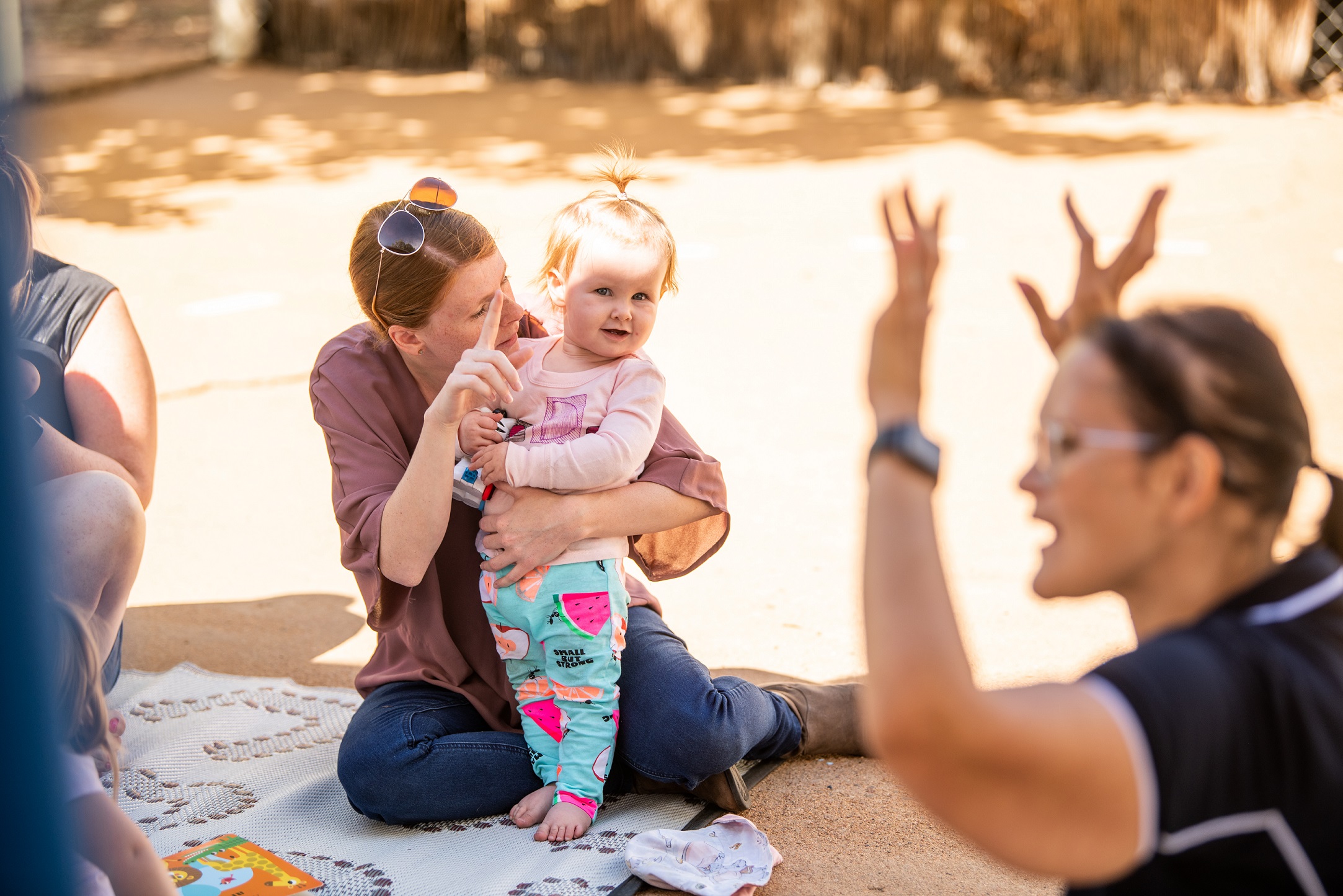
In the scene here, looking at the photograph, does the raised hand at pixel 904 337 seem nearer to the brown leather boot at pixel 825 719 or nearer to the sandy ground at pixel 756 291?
the sandy ground at pixel 756 291

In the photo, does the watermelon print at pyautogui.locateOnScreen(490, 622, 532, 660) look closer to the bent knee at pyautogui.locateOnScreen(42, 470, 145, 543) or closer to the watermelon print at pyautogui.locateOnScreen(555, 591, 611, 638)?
the watermelon print at pyautogui.locateOnScreen(555, 591, 611, 638)

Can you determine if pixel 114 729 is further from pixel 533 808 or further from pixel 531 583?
pixel 531 583

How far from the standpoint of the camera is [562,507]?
2457 mm

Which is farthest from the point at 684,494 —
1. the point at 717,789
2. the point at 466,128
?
the point at 466,128

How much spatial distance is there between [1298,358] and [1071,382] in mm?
4904

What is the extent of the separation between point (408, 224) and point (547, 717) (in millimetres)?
1033

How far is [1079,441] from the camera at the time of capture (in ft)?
4.21

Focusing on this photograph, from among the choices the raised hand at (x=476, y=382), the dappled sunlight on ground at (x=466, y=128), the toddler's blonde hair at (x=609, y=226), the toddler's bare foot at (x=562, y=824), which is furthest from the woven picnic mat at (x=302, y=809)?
the dappled sunlight on ground at (x=466, y=128)

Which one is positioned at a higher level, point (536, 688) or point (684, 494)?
point (684, 494)

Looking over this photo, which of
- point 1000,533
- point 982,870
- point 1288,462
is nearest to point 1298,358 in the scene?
point 1000,533

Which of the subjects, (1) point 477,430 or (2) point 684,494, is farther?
(2) point 684,494

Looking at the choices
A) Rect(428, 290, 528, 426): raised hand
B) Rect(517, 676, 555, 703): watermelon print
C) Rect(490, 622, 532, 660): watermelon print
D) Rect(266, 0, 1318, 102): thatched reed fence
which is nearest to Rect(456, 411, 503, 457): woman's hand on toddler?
Rect(428, 290, 528, 426): raised hand

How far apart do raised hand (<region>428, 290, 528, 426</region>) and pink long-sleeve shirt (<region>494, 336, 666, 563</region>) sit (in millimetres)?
200

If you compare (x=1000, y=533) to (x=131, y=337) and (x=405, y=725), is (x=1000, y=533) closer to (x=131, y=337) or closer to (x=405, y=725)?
(x=405, y=725)
